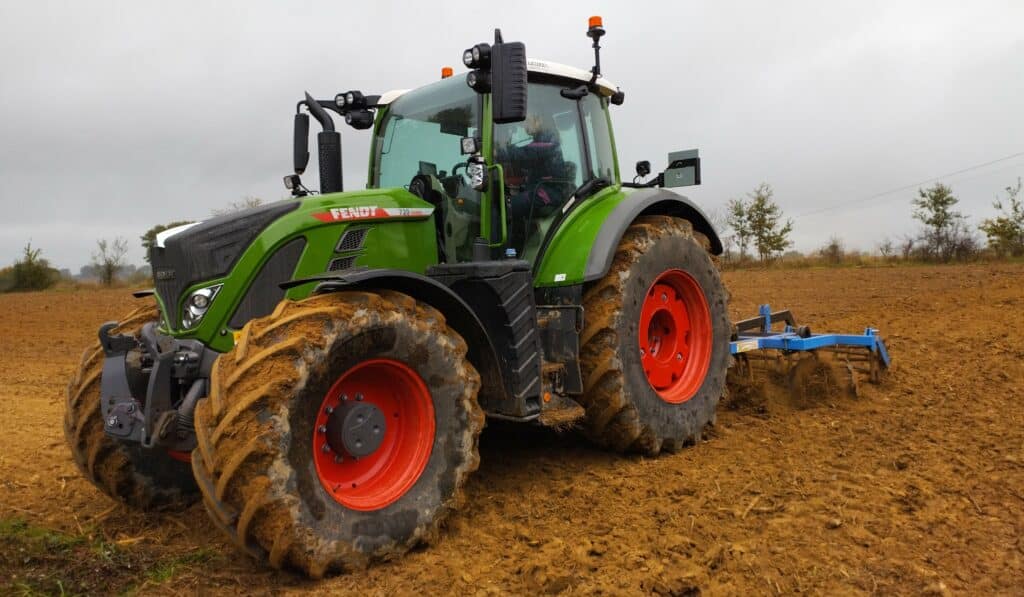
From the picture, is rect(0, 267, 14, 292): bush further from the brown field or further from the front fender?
the front fender

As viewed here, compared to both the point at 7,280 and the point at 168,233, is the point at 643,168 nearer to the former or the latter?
the point at 168,233

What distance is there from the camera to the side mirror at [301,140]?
4.95 m

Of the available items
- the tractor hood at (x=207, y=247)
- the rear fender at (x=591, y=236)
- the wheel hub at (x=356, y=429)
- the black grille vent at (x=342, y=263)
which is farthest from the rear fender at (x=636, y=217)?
the tractor hood at (x=207, y=247)

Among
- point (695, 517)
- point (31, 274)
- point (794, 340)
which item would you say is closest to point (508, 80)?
point (695, 517)

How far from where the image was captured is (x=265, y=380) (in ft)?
9.72

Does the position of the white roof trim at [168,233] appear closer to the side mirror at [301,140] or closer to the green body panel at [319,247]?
the green body panel at [319,247]

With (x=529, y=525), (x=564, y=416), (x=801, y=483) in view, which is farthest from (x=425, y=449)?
(x=801, y=483)

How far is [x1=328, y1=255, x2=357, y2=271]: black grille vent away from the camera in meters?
3.93

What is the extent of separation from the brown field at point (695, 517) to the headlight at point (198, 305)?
1.06 meters

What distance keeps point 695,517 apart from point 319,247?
7.56 ft

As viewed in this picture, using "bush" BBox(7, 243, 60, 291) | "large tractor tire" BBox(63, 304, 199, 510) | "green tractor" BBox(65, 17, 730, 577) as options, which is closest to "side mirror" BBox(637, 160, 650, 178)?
"green tractor" BBox(65, 17, 730, 577)

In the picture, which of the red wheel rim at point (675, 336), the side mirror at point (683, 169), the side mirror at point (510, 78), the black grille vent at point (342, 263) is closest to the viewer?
the side mirror at point (510, 78)

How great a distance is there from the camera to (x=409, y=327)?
3.44m

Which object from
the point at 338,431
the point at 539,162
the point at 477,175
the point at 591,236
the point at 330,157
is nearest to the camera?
the point at 338,431
